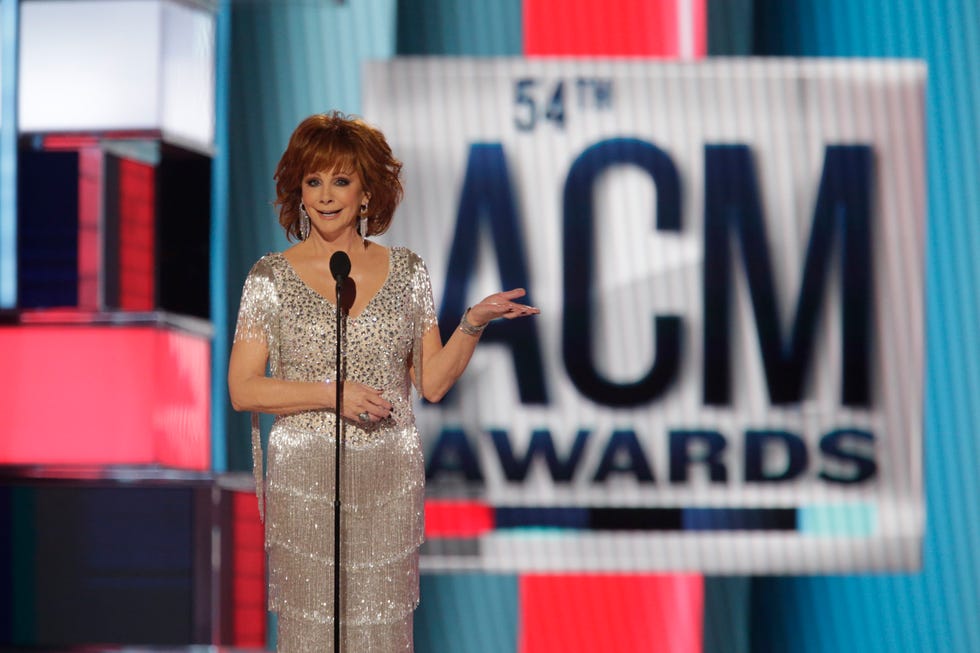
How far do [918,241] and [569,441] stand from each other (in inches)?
41.5

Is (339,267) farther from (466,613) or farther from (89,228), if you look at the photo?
(466,613)

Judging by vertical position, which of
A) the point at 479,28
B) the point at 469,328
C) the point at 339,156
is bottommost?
the point at 469,328

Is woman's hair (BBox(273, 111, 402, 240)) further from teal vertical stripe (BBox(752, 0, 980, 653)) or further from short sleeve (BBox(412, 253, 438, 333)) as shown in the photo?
teal vertical stripe (BBox(752, 0, 980, 653))

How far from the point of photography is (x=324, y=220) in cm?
214

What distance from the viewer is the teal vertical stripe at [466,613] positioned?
374 centimetres

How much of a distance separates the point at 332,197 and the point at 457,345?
0.29 metres

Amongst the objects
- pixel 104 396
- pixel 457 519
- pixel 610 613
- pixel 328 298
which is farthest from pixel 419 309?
pixel 610 613

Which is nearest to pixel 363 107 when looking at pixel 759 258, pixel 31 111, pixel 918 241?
pixel 31 111

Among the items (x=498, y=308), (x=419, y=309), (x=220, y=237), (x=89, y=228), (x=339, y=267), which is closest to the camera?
(x=339, y=267)

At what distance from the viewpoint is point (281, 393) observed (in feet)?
6.84

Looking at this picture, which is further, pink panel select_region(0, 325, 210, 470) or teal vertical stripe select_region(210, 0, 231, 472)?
teal vertical stripe select_region(210, 0, 231, 472)

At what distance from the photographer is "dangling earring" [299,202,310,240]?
7.20ft

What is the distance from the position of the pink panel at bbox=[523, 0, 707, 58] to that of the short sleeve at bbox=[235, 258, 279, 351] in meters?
1.79

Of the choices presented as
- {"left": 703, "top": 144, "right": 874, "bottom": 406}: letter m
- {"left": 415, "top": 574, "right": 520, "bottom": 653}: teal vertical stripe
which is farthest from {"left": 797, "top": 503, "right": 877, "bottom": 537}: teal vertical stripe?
{"left": 415, "top": 574, "right": 520, "bottom": 653}: teal vertical stripe
